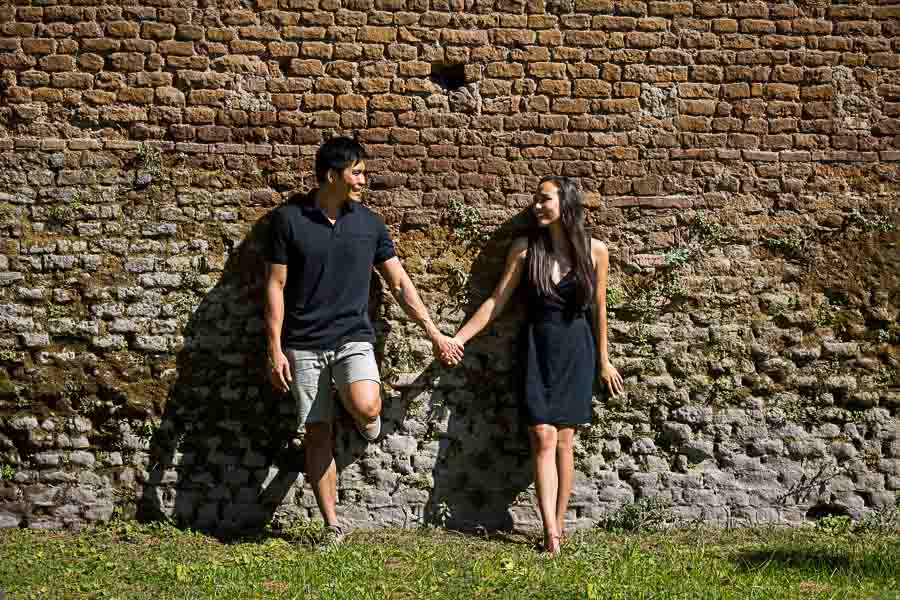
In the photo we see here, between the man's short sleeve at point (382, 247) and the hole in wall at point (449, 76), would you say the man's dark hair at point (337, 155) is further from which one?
the hole in wall at point (449, 76)

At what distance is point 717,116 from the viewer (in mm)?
5266

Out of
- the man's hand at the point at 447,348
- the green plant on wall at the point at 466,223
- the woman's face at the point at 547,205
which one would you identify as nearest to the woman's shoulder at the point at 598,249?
the woman's face at the point at 547,205

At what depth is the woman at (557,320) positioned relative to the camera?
4.97 meters

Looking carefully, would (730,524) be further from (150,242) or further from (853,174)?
(150,242)

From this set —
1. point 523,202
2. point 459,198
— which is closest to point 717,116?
point 523,202

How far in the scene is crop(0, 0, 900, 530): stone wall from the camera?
5168mm

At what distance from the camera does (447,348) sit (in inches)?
197

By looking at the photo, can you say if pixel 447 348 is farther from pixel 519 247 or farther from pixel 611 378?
pixel 611 378

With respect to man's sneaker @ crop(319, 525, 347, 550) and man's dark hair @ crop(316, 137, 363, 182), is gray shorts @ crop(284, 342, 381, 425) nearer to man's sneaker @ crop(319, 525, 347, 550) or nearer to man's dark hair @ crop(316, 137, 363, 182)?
man's sneaker @ crop(319, 525, 347, 550)

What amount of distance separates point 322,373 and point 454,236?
116 cm

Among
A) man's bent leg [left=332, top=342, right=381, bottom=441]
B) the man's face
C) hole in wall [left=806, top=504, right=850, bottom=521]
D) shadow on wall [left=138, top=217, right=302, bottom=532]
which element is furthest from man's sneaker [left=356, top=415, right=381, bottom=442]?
hole in wall [left=806, top=504, right=850, bottom=521]

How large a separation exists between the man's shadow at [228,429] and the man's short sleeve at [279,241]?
1.05ft

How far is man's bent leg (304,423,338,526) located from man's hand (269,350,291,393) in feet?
0.90

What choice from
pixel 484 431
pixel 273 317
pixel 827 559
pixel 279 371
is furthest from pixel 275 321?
pixel 827 559
